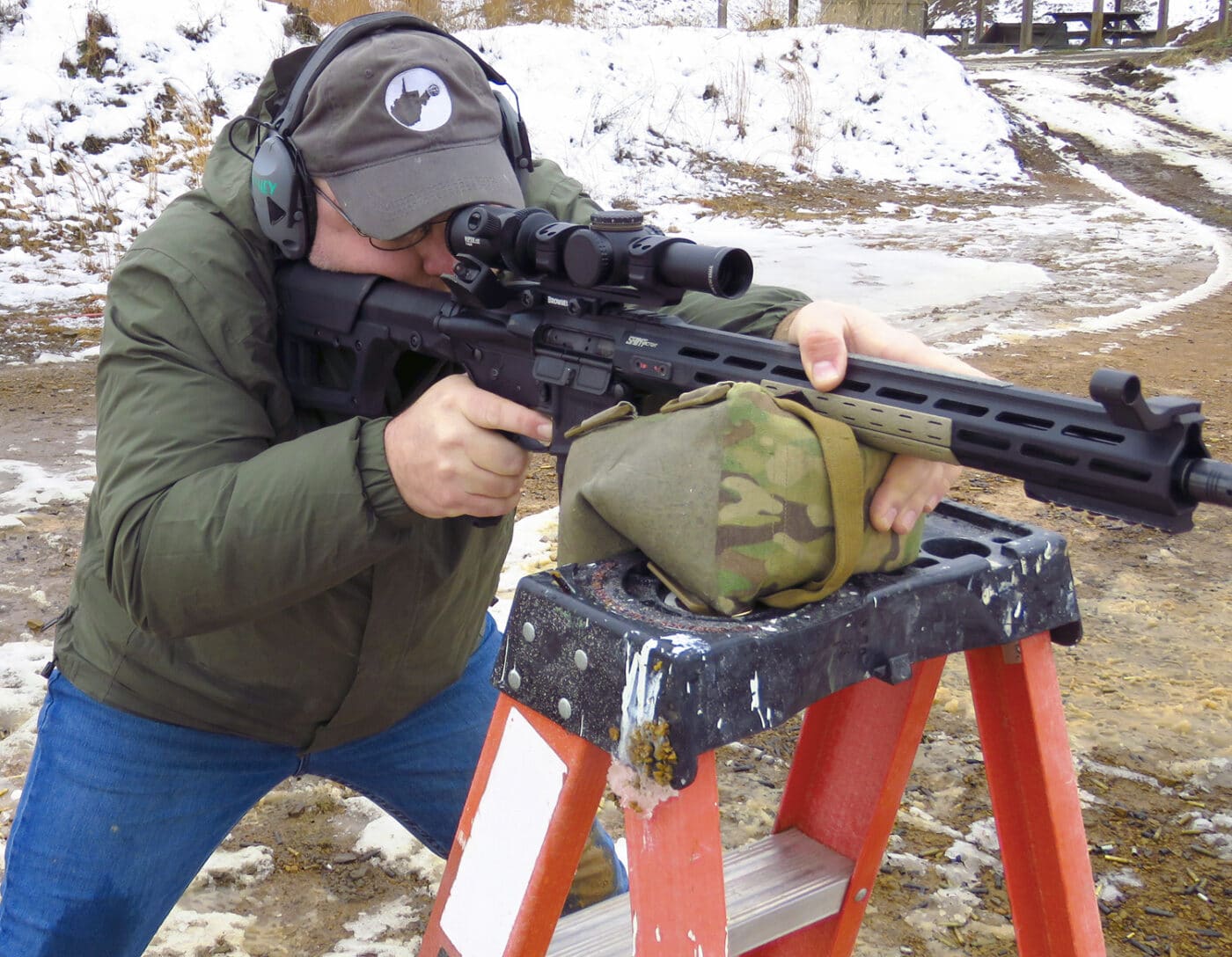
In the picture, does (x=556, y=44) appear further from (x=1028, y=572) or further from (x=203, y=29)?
(x=1028, y=572)

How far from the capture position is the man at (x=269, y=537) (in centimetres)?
167

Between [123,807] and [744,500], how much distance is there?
133 cm

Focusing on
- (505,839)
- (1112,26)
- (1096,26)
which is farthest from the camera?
(1112,26)

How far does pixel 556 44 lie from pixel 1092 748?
12.8 m

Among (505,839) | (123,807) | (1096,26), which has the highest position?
(1096,26)

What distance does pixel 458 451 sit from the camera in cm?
165

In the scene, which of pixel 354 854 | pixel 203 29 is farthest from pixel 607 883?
pixel 203 29

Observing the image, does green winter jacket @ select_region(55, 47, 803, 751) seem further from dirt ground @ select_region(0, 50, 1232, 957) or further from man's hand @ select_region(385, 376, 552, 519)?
dirt ground @ select_region(0, 50, 1232, 957)

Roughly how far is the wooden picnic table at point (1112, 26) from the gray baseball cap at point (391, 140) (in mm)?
31483

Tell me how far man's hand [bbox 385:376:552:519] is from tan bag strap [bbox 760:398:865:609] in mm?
467

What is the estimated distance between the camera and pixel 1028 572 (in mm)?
1556

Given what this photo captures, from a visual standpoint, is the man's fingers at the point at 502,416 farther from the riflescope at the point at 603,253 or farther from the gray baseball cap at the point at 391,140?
the gray baseball cap at the point at 391,140

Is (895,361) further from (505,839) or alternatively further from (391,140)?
(391,140)

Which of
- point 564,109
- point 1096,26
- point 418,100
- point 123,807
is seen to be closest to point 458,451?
point 418,100
